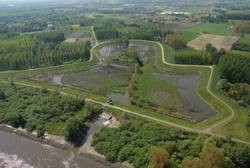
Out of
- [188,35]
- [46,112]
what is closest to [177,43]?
[188,35]

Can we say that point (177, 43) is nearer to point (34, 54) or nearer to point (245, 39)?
point (245, 39)

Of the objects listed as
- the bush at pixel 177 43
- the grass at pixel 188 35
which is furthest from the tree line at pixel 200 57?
the grass at pixel 188 35

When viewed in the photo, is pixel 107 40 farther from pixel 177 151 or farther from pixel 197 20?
pixel 177 151

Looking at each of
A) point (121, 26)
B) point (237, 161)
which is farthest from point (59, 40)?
point (237, 161)

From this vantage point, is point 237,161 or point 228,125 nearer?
point 237,161

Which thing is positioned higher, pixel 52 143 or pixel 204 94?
pixel 204 94

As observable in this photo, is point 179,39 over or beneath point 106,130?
over
